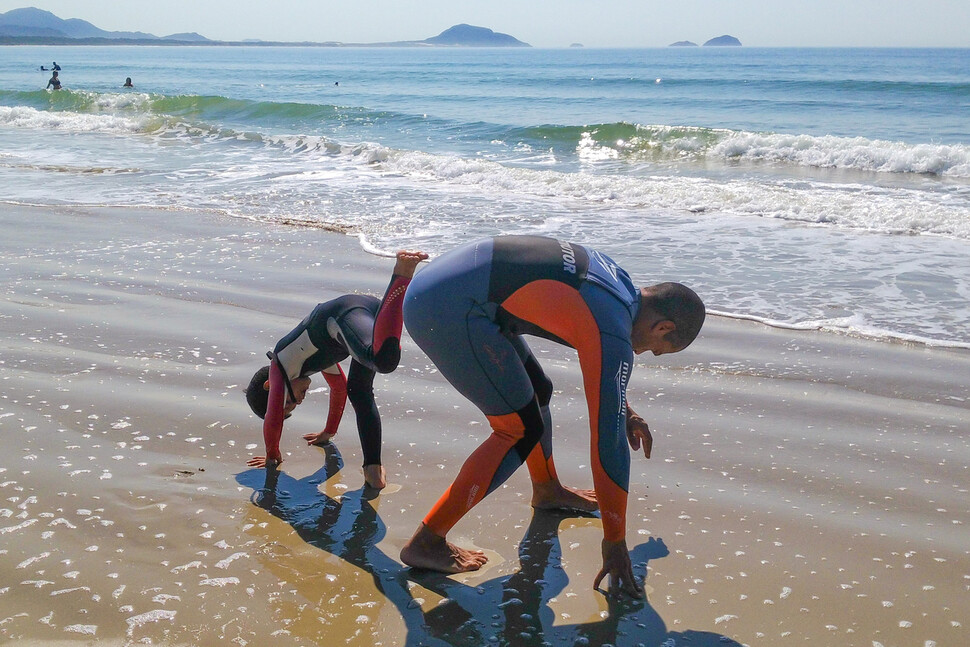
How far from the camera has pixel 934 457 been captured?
13.3 ft

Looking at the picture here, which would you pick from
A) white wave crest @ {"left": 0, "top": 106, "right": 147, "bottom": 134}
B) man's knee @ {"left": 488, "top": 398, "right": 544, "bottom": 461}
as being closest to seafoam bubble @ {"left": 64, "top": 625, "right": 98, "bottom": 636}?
man's knee @ {"left": 488, "top": 398, "right": 544, "bottom": 461}

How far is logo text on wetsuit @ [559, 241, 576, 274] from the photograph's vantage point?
9.71ft

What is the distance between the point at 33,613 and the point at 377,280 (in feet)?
15.7

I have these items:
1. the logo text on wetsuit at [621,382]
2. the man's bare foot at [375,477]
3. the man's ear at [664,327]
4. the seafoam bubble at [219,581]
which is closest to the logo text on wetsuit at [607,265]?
the man's ear at [664,327]

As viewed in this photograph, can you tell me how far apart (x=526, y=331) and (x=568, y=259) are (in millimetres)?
329

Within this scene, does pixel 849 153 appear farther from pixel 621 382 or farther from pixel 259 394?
pixel 621 382

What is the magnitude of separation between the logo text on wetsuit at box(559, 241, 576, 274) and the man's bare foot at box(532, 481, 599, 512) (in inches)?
42.8

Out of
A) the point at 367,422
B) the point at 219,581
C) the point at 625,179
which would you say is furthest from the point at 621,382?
the point at 625,179

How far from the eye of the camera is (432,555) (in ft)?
10.2

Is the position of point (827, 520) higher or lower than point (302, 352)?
lower

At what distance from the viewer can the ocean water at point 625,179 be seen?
25.2ft

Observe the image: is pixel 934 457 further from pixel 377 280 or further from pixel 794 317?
pixel 377 280

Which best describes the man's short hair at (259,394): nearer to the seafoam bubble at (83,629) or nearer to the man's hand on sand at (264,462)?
the man's hand on sand at (264,462)

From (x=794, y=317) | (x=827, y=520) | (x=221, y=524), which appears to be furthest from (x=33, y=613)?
(x=794, y=317)
